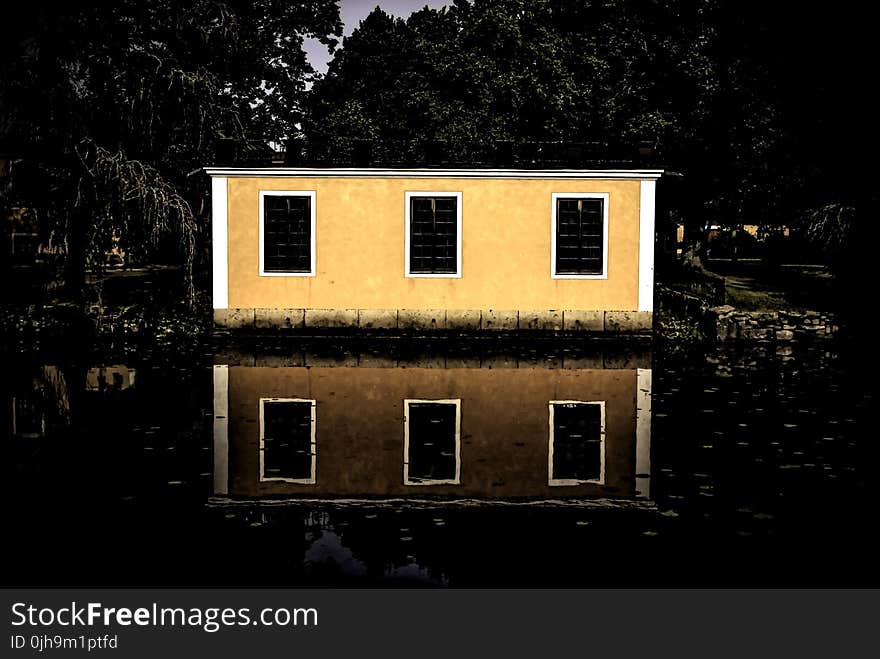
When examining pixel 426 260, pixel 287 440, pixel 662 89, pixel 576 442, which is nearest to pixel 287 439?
pixel 287 440

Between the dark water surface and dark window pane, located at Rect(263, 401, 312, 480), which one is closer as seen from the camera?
the dark water surface

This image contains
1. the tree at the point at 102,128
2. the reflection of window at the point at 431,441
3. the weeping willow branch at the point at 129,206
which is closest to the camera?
the reflection of window at the point at 431,441

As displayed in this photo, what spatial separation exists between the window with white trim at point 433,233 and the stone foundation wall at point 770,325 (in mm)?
6117

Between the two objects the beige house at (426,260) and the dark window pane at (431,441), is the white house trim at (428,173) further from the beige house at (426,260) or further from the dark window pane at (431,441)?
the dark window pane at (431,441)

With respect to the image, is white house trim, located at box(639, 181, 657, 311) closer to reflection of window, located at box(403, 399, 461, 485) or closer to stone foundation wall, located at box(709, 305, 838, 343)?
stone foundation wall, located at box(709, 305, 838, 343)

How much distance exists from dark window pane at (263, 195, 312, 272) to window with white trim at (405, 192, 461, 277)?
2371 mm

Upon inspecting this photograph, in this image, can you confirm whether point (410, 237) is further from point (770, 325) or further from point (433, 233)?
point (770, 325)

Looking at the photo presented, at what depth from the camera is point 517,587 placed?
6641 mm

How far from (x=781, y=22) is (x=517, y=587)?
3022 cm

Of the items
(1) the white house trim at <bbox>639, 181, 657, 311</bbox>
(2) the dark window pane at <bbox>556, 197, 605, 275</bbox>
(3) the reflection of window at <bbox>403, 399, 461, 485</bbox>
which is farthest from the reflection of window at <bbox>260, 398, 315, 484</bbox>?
(1) the white house trim at <bbox>639, 181, 657, 311</bbox>

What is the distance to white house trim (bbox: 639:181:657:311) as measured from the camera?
25.2 metres

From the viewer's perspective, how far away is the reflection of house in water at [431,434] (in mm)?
9664

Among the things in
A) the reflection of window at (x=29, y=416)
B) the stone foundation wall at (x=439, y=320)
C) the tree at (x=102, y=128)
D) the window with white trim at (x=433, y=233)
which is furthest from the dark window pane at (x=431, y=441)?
the tree at (x=102, y=128)

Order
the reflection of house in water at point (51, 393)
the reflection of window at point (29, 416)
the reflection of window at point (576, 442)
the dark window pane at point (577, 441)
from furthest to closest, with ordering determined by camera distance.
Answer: the reflection of house in water at point (51, 393) < the reflection of window at point (29, 416) < the dark window pane at point (577, 441) < the reflection of window at point (576, 442)
